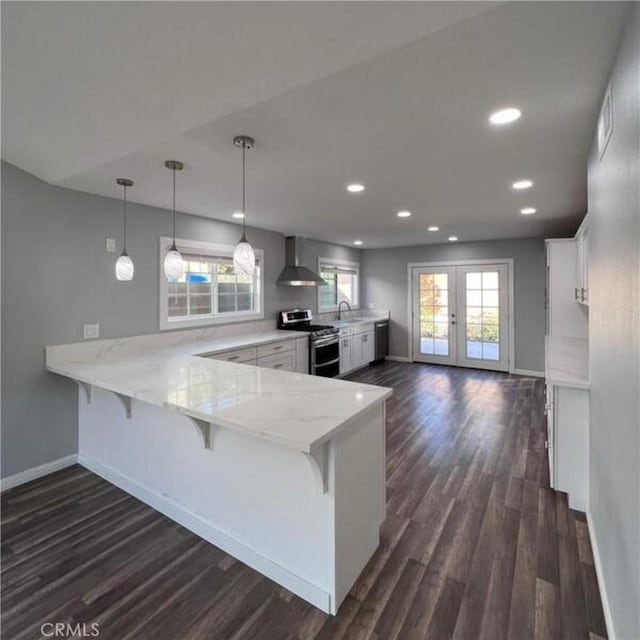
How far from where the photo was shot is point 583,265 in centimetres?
315

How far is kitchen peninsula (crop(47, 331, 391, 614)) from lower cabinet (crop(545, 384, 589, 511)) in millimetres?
1305

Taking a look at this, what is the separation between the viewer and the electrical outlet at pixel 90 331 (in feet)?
10.00

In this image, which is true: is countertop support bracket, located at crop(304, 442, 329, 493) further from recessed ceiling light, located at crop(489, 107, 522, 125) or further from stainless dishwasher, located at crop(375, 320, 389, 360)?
stainless dishwasher, located at crop(375, 320, 389, 360)

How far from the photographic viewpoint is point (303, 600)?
1.67 meters

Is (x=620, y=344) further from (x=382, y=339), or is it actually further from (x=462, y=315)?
(x=382, y=339)

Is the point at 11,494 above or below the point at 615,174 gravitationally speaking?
below

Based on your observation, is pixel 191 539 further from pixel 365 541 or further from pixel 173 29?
pixel 173 29

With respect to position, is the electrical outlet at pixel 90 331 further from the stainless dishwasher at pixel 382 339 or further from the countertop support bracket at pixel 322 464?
the stainless dishwasher at pixel 382 339

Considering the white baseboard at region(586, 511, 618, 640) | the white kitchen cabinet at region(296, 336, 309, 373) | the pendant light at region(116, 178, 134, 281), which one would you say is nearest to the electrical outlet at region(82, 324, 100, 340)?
the pendant light at region(116, 178, 134, 281)

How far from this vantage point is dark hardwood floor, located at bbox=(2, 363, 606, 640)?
5.08 feet

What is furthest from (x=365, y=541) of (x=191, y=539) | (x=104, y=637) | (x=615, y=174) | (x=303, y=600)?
(x=615, y=174)

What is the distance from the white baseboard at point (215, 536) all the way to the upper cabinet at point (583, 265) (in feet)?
9.54

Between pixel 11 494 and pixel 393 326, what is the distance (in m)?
6.14

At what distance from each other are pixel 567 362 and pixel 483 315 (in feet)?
12.5
